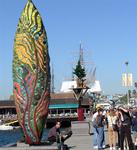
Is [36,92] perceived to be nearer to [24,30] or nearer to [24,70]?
[24,70]

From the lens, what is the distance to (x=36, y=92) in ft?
40.4

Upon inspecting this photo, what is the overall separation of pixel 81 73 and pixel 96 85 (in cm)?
8648

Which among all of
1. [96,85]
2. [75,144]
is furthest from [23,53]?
[96,85]

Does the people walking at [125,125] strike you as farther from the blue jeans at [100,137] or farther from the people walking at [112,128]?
the people walking at [112,128]

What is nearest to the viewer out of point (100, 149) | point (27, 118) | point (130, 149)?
point (27, 118)

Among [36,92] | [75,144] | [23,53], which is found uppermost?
[23,53]

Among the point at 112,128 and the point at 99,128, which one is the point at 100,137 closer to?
the point at 99,128

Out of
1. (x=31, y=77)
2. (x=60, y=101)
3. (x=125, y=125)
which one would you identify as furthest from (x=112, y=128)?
(x=60, y=101)

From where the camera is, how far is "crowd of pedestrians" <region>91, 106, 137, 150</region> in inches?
565

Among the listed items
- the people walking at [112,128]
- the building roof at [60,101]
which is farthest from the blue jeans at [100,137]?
the building roof at [60,101]

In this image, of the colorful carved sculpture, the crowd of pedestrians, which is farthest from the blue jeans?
the colorful carved sculpture

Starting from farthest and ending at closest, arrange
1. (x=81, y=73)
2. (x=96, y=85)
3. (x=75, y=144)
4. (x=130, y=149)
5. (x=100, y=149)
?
(x=96, y=85)
(x=81, y=73)
(x=75, y=144)
(x=100, y=149)
(x=130, y=149)

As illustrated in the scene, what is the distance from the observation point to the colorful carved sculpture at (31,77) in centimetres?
1230

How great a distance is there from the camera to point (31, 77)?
1236cm
